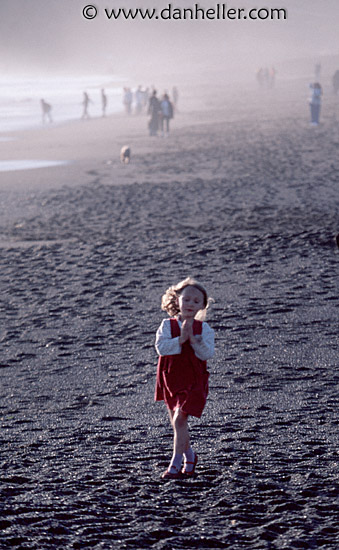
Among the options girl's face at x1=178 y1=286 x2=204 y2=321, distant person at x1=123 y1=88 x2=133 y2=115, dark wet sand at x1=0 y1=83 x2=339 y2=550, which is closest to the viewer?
dark wet sand at x1=0 y1=83 x2=339 y2=550

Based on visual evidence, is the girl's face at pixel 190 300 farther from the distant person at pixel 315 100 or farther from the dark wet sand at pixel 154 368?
the distant person at pixel 315 100

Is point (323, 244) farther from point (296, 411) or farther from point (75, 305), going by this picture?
point (296, 411)

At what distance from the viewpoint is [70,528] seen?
4.30 m

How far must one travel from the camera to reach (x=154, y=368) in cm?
718

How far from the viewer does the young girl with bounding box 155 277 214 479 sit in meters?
4.69

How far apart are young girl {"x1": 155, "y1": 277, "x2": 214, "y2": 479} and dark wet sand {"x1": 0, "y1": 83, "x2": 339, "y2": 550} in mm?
248

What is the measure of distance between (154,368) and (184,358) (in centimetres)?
245

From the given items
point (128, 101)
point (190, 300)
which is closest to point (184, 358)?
point (190, 300)

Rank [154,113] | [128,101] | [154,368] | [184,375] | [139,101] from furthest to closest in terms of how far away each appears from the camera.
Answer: [139,101]
[128,101]
[154,113]
[154,368]
[184,375]

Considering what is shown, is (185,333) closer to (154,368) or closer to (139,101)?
(154,368)

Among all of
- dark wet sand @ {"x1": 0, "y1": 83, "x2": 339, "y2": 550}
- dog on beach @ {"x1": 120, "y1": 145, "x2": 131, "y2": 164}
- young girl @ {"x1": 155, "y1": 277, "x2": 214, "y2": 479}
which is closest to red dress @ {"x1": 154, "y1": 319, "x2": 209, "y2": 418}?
young girl @ {"x1": 155, "y1": 277, "x2": 214, "y2": 479}

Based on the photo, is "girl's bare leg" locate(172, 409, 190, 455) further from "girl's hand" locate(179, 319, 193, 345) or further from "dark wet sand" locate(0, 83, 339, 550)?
"girl's hand" locate(179, 319, 193, 345)

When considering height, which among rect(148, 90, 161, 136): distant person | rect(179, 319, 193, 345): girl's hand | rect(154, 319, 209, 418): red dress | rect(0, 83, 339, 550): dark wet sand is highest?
rect(148, 90, 161, 136): distant person

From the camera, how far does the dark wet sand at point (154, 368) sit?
442 centimetres
